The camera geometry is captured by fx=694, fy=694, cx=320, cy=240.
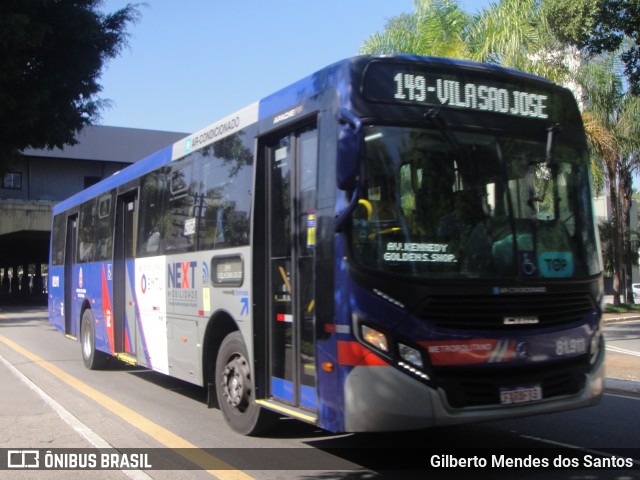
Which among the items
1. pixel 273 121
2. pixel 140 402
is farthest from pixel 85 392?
pixel 273 121

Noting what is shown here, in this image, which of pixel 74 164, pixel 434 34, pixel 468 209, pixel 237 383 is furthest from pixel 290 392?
pixel 74 164

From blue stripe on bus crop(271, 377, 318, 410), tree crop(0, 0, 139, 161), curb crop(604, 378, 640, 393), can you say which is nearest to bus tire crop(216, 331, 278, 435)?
blue stripe on bus crop(271, 377, 318, 410)

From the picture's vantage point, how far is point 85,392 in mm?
10055

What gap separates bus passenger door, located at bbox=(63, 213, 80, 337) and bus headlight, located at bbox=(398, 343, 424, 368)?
10.6 m

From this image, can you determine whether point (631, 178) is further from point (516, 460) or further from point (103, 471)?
point (103, 471)

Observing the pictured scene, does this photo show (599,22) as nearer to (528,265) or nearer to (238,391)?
(528,265)

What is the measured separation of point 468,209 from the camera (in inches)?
224

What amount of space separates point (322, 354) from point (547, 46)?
42.9ft

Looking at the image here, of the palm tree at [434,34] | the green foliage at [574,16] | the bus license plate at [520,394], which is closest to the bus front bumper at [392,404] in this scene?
the bus license plate at [520,394]

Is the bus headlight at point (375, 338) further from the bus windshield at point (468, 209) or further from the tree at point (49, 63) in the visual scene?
the tree at point (49, 63)

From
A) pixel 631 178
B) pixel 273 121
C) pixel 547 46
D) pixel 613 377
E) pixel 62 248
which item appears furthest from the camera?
pixel 631 178

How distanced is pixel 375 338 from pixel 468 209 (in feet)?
4.41

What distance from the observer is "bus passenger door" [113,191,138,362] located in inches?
415

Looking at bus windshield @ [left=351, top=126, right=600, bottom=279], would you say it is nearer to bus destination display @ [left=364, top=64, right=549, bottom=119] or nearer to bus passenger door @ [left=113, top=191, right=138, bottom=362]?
bus destination display @ [left=364, top=64, right=549, bottom=119]
